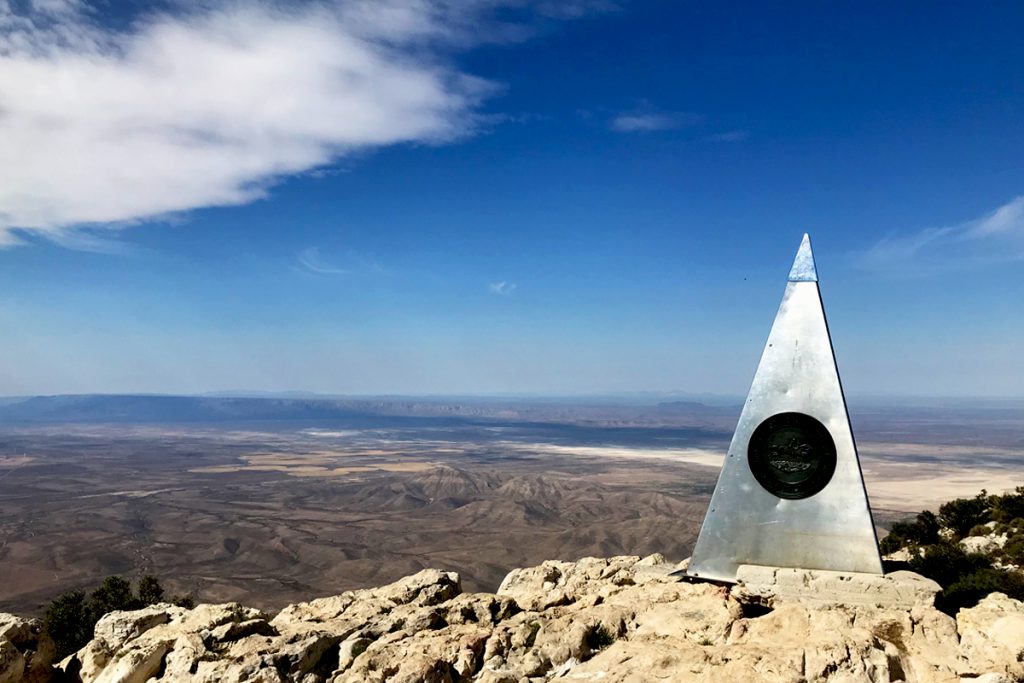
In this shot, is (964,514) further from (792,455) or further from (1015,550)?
(792,455)

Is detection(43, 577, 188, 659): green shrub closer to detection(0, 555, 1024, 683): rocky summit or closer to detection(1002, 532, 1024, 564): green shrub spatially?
detection(0, 555, 1024, 683): rocky summit

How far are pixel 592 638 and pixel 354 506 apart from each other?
71106 mm

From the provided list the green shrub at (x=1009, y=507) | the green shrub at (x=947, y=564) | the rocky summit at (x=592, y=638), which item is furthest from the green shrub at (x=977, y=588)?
the green shrub at (x=1009, y=507)

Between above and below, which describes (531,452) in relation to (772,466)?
below

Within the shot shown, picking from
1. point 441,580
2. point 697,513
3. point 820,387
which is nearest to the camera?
point 820,387

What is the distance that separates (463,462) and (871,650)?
111146 millimetres

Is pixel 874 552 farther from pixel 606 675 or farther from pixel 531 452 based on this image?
pixel 531 452

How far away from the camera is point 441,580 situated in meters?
11.8

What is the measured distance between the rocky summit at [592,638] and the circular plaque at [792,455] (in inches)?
54.8

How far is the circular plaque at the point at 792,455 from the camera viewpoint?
10.5 meters

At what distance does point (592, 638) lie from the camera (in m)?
8.57

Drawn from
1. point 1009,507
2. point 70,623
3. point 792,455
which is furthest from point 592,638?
point 70,623

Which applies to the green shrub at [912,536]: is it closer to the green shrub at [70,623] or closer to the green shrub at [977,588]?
the green shrub at [977,588]

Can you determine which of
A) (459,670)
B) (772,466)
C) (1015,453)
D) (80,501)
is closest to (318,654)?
(459,670)
